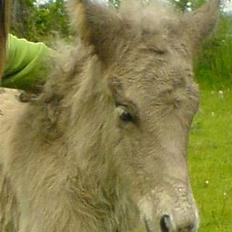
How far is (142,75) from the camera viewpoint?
438 cm

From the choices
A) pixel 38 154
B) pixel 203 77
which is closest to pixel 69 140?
pixel 38 154

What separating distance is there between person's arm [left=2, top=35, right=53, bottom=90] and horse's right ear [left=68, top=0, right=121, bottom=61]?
0.42 metres

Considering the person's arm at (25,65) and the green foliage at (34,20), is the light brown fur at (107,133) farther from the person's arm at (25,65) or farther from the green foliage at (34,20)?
the green foliage at (34,20)

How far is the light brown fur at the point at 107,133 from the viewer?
4293 millimetres

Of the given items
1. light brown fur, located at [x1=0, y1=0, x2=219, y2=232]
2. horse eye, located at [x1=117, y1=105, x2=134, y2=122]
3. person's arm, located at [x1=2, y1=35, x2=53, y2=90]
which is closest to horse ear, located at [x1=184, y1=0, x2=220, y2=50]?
light brown fur, located at [x1=0, y1=0, x2=219, y2=232]

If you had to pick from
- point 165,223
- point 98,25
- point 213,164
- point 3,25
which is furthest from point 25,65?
point 213,164

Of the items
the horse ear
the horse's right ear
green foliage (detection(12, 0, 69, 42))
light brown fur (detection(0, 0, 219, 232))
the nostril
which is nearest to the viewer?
the nostril

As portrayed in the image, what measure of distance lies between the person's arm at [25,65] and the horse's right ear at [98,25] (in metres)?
0.42

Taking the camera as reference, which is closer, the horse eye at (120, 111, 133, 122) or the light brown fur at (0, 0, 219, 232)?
the light brown fur at (0, 0, 219, 232)

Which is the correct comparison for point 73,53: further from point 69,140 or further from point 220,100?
point 220,100

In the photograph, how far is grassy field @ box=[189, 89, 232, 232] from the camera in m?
8.33

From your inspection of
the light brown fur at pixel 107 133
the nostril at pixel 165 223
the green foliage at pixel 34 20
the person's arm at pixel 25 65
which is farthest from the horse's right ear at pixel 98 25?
the green foliage at pixel 34 20

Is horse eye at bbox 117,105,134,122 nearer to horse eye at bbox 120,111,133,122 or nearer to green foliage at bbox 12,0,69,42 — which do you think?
horse eye at bbox 120,111,133,122

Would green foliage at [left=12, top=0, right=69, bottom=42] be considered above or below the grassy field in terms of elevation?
above
